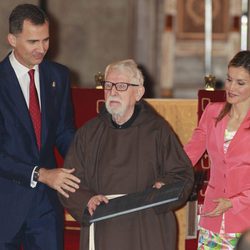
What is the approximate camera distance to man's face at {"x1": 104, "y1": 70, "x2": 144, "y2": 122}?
4.59m

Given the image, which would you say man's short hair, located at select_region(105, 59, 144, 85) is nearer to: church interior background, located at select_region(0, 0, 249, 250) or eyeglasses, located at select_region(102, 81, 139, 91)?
eyeglasses, located at select_region(102, 81, 139, 91)

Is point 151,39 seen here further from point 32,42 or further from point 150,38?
point 32,42

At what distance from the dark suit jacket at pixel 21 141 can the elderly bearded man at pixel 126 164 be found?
0.30m

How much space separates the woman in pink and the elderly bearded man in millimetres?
353

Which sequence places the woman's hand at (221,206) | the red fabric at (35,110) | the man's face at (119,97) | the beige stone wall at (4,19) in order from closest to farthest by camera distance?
1. the man's face at (119,97)
2. the woman's hand at (221,206)
3. the red fabric at (35,110)
4. the beige stone wall at (4,19)

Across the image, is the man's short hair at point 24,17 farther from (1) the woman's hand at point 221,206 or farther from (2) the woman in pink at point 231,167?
(1) the woman's hand at point 221,206

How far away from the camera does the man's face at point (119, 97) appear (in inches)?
181

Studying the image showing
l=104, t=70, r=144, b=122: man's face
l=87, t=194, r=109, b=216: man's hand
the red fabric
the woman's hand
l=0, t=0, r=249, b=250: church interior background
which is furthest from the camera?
l=0, t=0, r=249, b=250: church interior background

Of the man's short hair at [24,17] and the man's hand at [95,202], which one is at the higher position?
the man's short hair at [24,17]

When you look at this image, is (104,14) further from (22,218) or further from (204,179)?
(22,218)

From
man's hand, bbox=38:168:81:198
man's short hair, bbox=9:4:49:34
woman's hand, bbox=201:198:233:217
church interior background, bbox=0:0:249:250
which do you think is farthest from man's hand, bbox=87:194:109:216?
church interior background, bbox=0:0:249:250

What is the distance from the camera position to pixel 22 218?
4898mm

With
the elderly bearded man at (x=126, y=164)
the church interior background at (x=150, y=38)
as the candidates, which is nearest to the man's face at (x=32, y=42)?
the elderly bearded man at (x=126, y=164)

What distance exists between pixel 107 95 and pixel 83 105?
270cm
